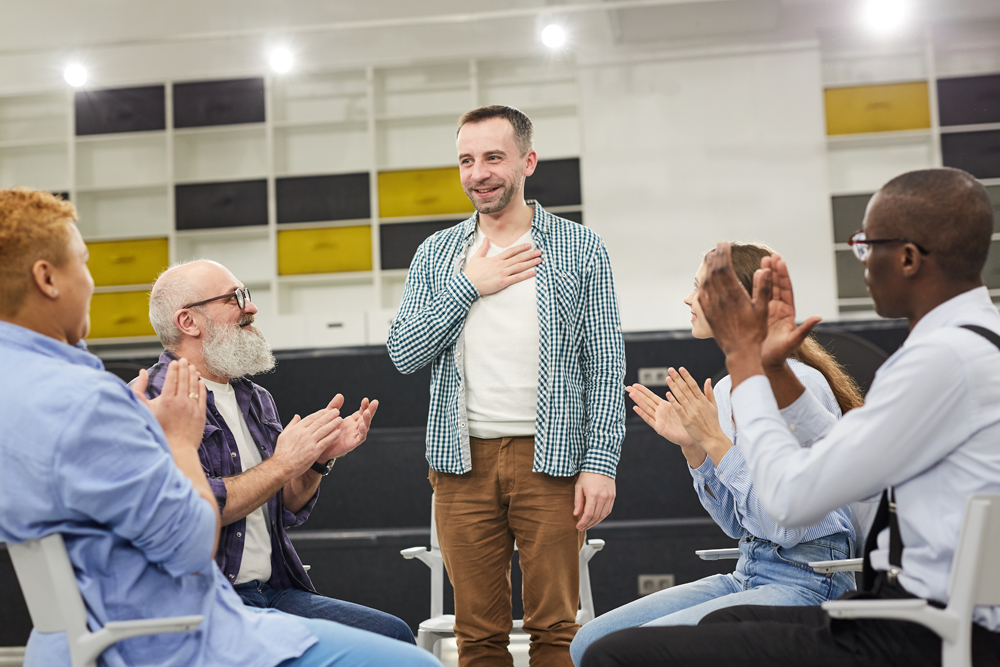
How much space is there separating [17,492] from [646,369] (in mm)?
2769

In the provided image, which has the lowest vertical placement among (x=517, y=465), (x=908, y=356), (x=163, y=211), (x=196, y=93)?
(x=517, y=465)

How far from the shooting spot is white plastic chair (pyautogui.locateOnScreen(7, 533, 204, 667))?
3.55 ft

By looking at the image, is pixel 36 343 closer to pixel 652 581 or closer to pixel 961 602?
pixel 961 602

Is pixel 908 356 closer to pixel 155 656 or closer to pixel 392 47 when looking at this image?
pixel 155 656

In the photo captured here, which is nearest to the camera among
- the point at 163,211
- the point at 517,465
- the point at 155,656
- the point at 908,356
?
the point at 908,356

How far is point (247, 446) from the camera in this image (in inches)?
73.3

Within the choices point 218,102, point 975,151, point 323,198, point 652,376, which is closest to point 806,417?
point 652,376

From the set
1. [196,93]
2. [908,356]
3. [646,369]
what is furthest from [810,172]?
[908,356]

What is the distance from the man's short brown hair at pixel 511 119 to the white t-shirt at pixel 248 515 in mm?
838

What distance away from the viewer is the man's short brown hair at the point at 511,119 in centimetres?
204

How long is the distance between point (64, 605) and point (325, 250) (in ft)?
19.1

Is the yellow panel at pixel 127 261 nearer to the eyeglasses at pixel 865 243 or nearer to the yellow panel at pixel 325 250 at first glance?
the yellow panel at pixel 325 250

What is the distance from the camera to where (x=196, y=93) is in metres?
6.96

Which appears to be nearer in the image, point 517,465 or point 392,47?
point 517,465
